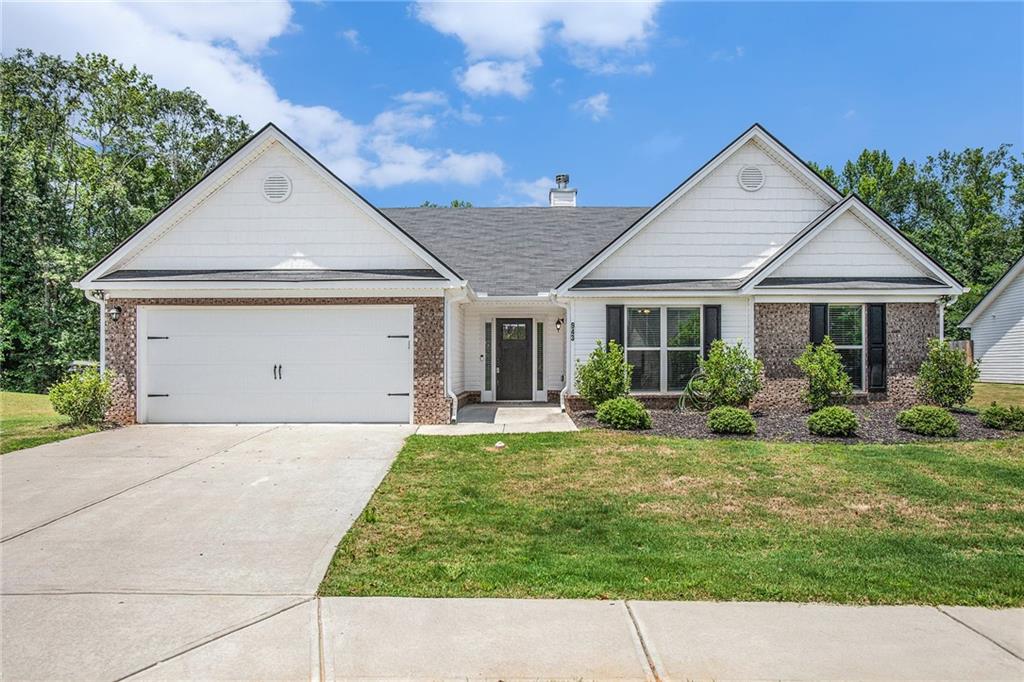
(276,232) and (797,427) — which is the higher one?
(276,232)

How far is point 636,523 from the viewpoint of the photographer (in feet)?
19.3

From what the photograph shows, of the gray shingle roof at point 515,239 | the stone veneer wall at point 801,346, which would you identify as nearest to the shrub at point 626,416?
the stone veneer wall at point 801,346

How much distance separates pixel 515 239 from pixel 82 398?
443 inches

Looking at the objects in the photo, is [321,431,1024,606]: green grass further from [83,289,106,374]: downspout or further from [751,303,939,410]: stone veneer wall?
[83,289,106,374]: downspout

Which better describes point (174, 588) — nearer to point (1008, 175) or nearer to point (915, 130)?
point (915, 130)

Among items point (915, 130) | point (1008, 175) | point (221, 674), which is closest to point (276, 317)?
point (221, 674)

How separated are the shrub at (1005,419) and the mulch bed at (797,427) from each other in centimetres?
15

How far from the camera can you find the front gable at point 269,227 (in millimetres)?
12266

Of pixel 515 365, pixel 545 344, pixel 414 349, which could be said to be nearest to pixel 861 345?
pixel 545 344

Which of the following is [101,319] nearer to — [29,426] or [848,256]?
[29,426]

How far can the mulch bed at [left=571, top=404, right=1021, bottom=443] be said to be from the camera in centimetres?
987

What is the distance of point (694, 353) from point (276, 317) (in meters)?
8.93

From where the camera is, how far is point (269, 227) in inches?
487

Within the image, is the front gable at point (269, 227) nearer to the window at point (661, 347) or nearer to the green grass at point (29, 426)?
the green grass at point (29, 426)
